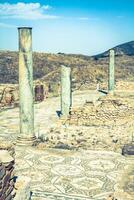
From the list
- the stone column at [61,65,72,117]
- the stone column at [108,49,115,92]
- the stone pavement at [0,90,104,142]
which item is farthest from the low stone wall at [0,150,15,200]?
the stone column at [108,49,115,92]

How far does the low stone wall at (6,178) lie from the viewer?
203 inches

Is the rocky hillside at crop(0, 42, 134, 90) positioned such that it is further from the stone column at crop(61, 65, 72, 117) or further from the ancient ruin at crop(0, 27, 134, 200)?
the stone column at crop(61, 65, 72, 117)

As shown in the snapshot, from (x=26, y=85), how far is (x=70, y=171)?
3108mm

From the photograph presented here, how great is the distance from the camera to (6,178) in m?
5.37

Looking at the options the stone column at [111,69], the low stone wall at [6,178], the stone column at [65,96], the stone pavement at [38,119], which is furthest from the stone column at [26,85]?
the stone column at [111,69]

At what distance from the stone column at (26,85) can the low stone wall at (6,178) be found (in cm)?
452

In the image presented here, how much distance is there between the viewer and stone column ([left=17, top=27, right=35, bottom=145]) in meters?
9.98

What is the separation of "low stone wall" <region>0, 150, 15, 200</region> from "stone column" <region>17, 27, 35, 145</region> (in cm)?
452

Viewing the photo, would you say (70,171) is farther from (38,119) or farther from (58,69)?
(58,69)

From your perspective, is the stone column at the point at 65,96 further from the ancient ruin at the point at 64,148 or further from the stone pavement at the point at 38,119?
the stone pavement at the point at 38,119

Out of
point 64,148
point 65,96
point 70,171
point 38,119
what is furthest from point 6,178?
point 38,119

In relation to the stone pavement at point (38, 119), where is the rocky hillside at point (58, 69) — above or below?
above

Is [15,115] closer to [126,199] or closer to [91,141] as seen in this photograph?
[91,141]

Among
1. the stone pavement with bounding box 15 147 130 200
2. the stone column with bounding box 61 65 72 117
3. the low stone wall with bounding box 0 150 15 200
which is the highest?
the stone column with bounding box 61 65 72 117
